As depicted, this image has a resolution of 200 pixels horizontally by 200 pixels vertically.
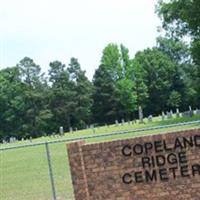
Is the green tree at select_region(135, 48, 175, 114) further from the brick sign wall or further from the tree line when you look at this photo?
the brick sign wall

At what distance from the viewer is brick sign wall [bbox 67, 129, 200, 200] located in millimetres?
13219

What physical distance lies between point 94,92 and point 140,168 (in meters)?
108

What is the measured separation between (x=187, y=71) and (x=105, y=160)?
113 metres

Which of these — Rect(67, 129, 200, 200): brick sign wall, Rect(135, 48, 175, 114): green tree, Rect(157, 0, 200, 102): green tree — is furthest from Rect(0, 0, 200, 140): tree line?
Rect(67, 129, 200, 200): brick sign wall

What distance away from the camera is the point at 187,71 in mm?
125125

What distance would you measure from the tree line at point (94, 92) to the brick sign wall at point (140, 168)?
9799 cm

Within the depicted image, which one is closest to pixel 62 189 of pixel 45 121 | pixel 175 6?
pixel 175 6

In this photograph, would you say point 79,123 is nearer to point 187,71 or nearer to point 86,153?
point 187,71

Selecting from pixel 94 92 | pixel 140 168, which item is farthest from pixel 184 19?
pixel 94 92

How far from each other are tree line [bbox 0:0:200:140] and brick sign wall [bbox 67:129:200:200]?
321 ft

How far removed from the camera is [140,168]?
1345cm

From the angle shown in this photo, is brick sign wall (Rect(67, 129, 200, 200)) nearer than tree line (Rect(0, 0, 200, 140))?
Yes

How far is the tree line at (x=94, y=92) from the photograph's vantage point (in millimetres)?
116938

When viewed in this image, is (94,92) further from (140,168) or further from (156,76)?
(140,168)
